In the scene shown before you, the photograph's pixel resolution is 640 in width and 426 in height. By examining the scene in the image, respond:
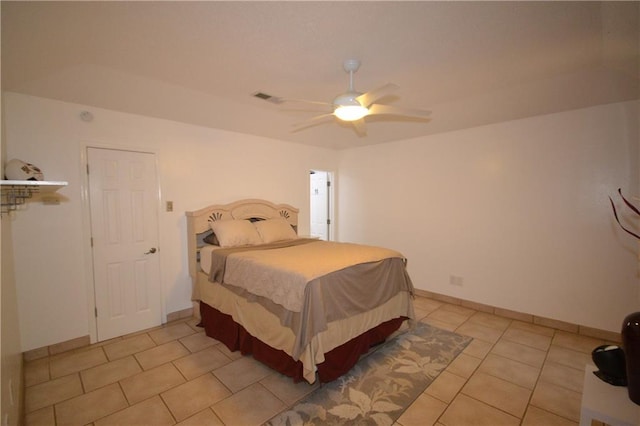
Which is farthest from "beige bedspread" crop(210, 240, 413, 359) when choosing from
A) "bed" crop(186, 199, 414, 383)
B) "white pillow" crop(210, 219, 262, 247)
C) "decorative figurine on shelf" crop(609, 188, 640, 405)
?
"decorative figurine on shelf" crop(609, 188, 640, 405)

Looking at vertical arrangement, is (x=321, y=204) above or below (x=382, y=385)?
above

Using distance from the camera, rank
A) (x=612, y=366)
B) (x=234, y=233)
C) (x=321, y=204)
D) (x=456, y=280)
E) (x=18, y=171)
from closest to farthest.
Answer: (x=612, y=366) < (x=18, y=171) < (x=234, y=233) < (x=456, y=280) < (x=321, y=204)

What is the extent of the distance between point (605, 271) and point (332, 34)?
3.68 metres

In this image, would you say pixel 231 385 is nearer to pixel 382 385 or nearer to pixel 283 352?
pixel 283 352

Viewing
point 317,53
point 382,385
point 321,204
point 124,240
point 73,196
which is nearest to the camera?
point 317,53

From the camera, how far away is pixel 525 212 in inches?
135

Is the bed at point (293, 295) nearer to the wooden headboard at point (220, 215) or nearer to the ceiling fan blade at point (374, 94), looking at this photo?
the wooden headboard at point (220, 215)

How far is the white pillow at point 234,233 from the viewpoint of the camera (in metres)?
3.30

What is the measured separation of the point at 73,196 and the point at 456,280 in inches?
189

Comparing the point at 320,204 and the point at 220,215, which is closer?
the point at 220,215

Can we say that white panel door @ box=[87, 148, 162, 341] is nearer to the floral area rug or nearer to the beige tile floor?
the beige tile floor

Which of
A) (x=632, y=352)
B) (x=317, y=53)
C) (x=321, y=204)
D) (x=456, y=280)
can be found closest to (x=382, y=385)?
(x=632, y=352)

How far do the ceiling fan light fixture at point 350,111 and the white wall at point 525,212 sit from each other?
2408mm

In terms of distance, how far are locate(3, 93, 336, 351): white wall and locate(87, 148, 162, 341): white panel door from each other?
96 millimetres
